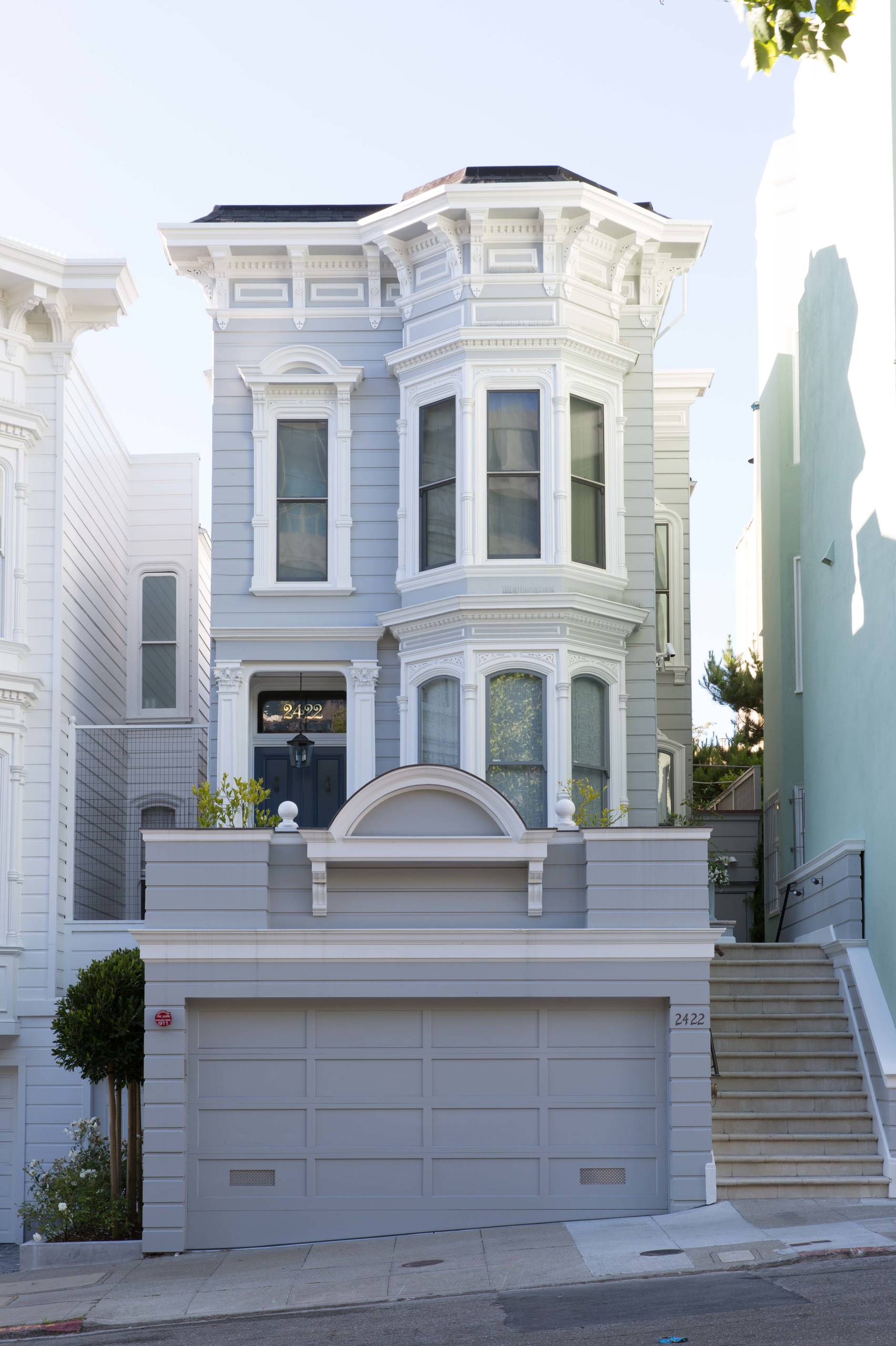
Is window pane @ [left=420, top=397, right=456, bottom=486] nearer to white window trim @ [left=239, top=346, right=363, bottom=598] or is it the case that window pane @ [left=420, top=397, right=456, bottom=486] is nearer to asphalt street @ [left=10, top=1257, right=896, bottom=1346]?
white window trim @ [left=239, top=346, right=363, bottom=598]

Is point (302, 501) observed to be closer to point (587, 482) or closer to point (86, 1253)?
point (587, 482)

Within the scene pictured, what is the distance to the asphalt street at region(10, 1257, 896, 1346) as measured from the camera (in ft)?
30.9

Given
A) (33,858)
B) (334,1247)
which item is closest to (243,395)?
(33,858)

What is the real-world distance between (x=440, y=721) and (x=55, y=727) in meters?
4.68

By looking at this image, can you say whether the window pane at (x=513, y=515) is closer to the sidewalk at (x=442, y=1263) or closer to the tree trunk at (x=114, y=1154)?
the tree trunk at (x=114, y=1154)

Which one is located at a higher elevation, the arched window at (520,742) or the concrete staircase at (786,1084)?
the arched window at (520,742)

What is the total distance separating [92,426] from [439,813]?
9342 mm

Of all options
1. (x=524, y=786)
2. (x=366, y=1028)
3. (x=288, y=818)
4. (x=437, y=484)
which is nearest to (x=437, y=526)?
(x=437, y=484)

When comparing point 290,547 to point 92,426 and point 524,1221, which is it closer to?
point 92,426

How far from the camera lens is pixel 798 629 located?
69.3ft

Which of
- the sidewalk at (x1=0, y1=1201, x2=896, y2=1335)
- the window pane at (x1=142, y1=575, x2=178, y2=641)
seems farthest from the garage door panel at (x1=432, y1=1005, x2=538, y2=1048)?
the window pane at (x1=142, y1=575, x2=178, y2=641)

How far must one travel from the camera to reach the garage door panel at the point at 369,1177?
14086mm

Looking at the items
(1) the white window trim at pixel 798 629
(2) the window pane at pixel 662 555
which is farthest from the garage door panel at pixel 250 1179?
(2) the window pane at pixel 662 555

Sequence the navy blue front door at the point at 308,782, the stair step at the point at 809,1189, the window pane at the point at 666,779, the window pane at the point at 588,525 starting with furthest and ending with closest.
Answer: the window pane at the point at 666,779 < the navy blue front door at the point at 308,782 < the window pane at the point at 588,525 < the stair step at the point at 809,1189
